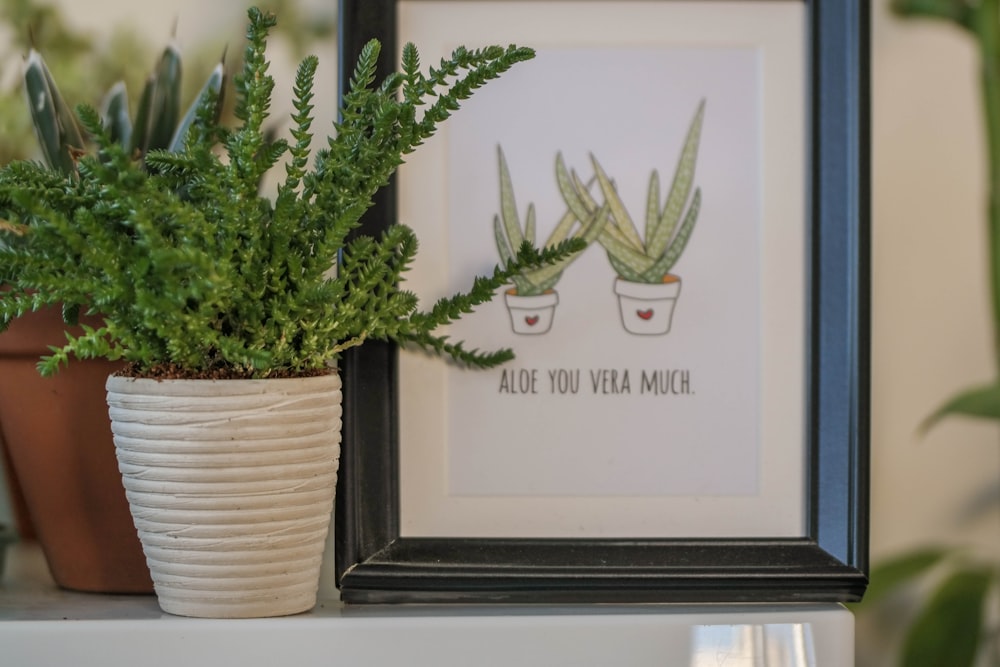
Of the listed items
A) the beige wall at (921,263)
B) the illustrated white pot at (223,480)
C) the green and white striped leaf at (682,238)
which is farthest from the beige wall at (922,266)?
the illustrated white pot at (223,480)

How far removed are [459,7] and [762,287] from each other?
269 mm

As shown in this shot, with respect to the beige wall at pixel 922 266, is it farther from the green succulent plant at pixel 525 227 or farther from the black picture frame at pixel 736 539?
the green succulent plant at pixel 525 227

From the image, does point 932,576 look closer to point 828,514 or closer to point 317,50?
point 828,514

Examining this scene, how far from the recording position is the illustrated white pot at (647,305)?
57 centimetres

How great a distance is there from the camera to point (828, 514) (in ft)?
1.83

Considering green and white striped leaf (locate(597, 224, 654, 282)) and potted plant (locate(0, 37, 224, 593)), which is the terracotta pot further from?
green and white striped leaf (locate(597, 224, 654, 282))

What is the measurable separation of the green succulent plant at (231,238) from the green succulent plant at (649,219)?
7 cm

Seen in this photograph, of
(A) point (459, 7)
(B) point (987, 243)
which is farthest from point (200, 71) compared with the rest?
(B) point (987, 243)

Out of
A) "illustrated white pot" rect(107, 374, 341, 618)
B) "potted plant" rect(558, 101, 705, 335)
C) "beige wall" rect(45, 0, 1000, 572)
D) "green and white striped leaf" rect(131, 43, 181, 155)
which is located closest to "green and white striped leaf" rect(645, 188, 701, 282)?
"potted plant" rect(558, 101, 705, 335)

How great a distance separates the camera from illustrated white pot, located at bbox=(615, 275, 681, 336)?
0.57 m

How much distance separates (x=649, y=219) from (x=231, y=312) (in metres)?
0.27

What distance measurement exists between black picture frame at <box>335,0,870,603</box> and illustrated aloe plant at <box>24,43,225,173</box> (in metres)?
0.12

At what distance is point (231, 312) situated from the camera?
0.49 m

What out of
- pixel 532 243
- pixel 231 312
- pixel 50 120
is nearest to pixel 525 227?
pixel 532 243
